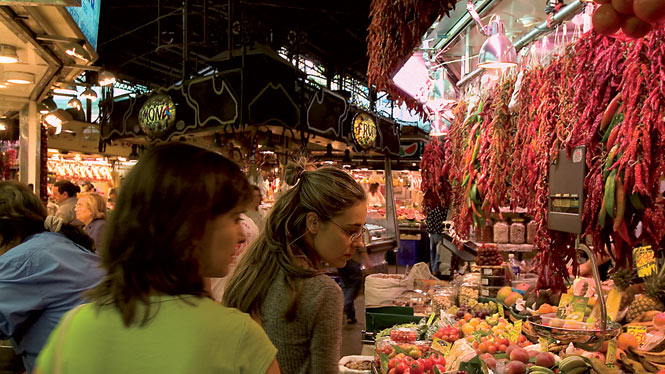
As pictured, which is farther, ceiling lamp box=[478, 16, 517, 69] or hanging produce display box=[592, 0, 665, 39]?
ceiling lamp box=[478, 16, 517, 69]

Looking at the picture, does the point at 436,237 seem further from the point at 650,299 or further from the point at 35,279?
the point at 35,279

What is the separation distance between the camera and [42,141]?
6.77m

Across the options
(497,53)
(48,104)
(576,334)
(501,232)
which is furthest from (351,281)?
(576,334)

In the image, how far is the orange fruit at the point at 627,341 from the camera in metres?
2.56

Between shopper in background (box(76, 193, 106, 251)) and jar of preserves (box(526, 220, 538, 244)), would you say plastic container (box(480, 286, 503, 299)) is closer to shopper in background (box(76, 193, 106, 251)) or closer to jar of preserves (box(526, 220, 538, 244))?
jar of preserves (box(526, 220, 538, 244))

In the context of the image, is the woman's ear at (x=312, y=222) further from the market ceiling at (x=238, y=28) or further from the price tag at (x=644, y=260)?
the market ceiling at (x=238, y=28)

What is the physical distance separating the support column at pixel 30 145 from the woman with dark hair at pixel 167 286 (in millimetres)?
6123

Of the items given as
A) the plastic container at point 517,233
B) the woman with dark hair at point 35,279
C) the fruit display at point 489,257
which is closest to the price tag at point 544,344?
the woman with dark hair at point 35,279

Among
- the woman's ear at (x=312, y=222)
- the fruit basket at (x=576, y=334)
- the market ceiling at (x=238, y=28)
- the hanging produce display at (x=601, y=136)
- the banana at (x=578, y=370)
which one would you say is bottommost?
the banana at (x=578, y=370)

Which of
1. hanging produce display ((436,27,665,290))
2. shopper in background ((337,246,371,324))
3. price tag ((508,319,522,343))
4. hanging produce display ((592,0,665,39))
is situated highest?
hanging produce display ((592,0,665,39))

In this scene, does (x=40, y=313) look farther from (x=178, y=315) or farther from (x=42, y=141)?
(x=42, y=141)

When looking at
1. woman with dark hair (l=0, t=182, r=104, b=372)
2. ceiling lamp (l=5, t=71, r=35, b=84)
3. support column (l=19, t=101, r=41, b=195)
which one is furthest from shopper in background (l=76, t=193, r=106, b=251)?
woman with dark hair (l=0, t=182, r=104, b=372)

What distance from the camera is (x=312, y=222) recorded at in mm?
1814

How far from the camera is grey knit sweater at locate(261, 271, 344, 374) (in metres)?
1.59
